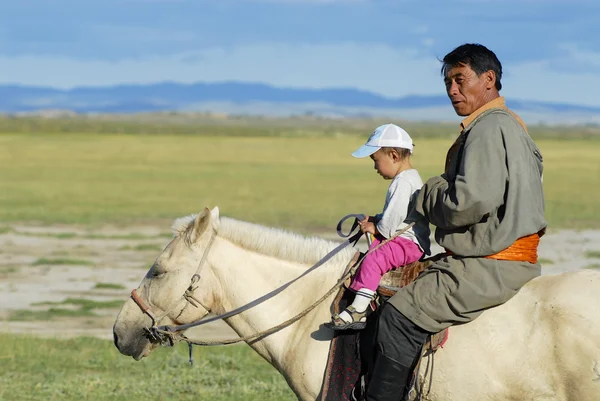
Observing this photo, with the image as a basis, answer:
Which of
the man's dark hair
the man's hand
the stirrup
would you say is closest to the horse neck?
the man's hand

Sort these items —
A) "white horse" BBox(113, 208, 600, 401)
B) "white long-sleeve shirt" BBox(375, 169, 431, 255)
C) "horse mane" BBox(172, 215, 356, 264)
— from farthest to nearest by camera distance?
"horse mane" BBox(172, 215, 356, 264)
"white long-sleeve shirt" BBox(375, 169, 431, 255)
"white horse" BBox(113, 208, 600, 401)

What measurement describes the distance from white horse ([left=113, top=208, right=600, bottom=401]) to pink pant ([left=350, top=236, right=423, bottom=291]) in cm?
42

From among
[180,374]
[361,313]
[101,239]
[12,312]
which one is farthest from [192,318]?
[101,239]

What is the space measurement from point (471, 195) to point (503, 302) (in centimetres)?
71

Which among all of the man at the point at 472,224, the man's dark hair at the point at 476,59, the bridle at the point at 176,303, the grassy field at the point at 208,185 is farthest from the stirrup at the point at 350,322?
the grassy field at the point at 208,185

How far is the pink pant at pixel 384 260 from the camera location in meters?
5.61

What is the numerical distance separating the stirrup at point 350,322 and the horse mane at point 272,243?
54 centimetres

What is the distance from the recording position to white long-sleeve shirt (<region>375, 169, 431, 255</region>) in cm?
570

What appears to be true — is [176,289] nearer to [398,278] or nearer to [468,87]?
[398,278]

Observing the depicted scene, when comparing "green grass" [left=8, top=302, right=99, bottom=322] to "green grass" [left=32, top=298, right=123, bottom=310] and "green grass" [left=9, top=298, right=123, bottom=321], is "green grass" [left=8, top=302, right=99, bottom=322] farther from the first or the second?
"green grass" [left=32, top=298, right=123, bottom=310]

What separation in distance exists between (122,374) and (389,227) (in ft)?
18.6

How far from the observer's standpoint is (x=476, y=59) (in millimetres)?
5500

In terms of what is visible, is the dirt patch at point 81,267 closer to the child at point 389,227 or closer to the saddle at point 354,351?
the saddle at point 354,351

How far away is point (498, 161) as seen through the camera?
5.23 metres
